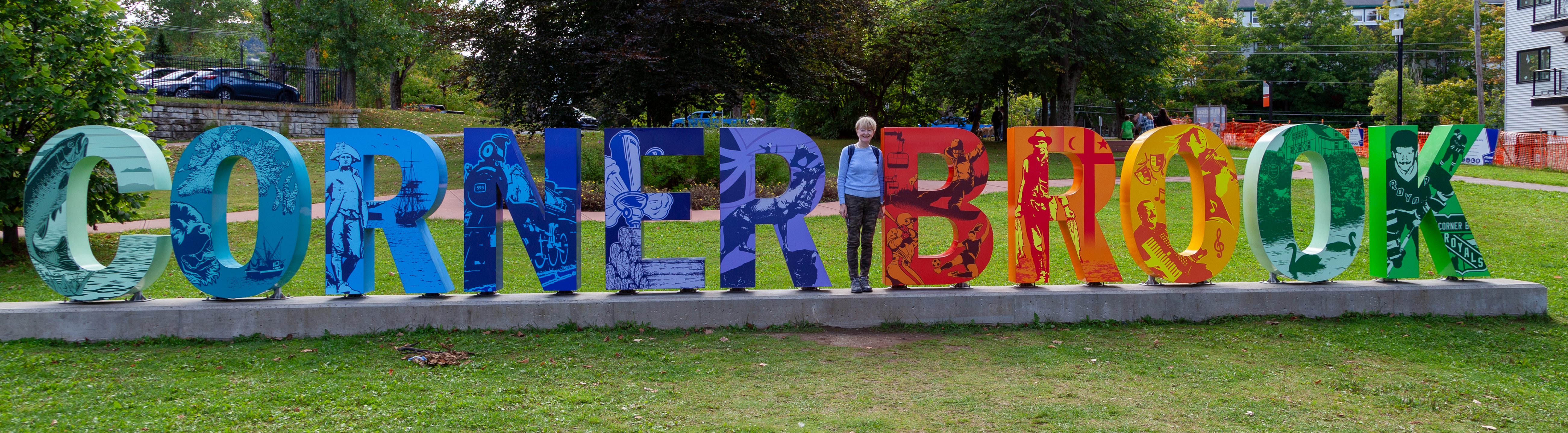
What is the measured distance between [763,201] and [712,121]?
14.9m

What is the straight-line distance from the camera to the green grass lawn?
15.1 ft

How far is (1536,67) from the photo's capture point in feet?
106

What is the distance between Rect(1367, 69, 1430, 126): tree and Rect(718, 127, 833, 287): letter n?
1999 inches

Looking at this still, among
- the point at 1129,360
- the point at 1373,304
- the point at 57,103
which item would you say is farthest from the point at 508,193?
the point at 1373,304

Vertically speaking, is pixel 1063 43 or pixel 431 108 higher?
pixel 431 108

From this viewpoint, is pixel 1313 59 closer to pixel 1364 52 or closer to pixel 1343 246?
pixel 1364 52

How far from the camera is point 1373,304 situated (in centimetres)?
720

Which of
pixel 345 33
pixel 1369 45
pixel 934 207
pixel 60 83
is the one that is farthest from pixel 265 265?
pixel 1369 45

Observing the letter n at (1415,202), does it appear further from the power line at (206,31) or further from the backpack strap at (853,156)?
the power line at (206,31)

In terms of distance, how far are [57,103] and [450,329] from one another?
222 inches

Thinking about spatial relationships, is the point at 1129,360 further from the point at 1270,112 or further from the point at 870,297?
the point at 1270,112

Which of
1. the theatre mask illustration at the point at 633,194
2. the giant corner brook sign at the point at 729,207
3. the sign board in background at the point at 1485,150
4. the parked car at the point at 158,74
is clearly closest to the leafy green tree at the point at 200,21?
the parked car at the point at 158,74

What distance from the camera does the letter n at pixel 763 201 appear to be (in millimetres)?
6906

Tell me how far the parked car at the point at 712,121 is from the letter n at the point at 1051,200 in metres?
11.8
